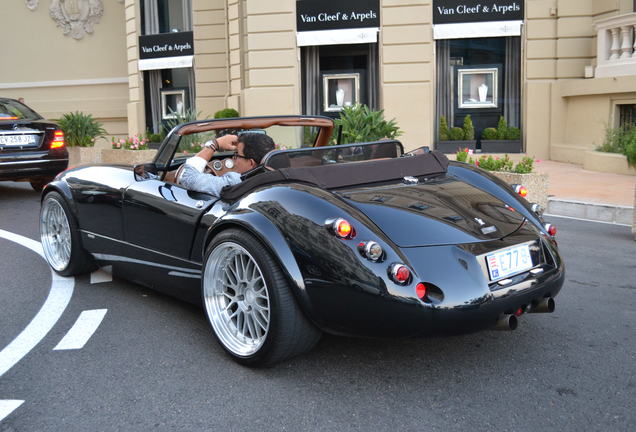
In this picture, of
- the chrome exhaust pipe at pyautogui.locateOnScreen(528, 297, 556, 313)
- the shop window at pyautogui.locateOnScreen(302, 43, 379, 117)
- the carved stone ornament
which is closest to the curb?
the chrome exhaust pipe at pyautogui.locateOnScreen(528, 297, 556, 313)

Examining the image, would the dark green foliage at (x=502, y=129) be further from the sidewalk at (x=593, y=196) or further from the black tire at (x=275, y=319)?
the black tire at (x=275, y=319)

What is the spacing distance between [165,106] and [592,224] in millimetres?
16588

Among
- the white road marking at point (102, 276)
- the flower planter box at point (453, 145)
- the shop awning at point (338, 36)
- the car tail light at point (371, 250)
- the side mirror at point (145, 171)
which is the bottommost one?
the white road marking at point (102, 276)

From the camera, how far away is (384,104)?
17578mm

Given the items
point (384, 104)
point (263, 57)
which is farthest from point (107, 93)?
→ point (384, 104)

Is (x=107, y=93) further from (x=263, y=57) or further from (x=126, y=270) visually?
(x=126, y=270)

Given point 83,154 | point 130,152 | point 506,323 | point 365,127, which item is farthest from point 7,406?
point 83,154

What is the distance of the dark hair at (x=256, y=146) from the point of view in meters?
4.49

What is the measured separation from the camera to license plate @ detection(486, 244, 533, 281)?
3.43 m

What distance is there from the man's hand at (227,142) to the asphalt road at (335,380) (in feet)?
3.60

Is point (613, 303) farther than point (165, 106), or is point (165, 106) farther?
point (165, 106)

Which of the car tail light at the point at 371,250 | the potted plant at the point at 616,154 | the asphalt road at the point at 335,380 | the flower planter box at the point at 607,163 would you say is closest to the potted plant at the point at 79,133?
the flower planter box at the point at 607,163

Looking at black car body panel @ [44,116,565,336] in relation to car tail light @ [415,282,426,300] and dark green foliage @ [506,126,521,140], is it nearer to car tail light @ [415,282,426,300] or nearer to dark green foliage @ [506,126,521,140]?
car tail light @ [415,282,426,300]

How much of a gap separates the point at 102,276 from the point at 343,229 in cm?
311
